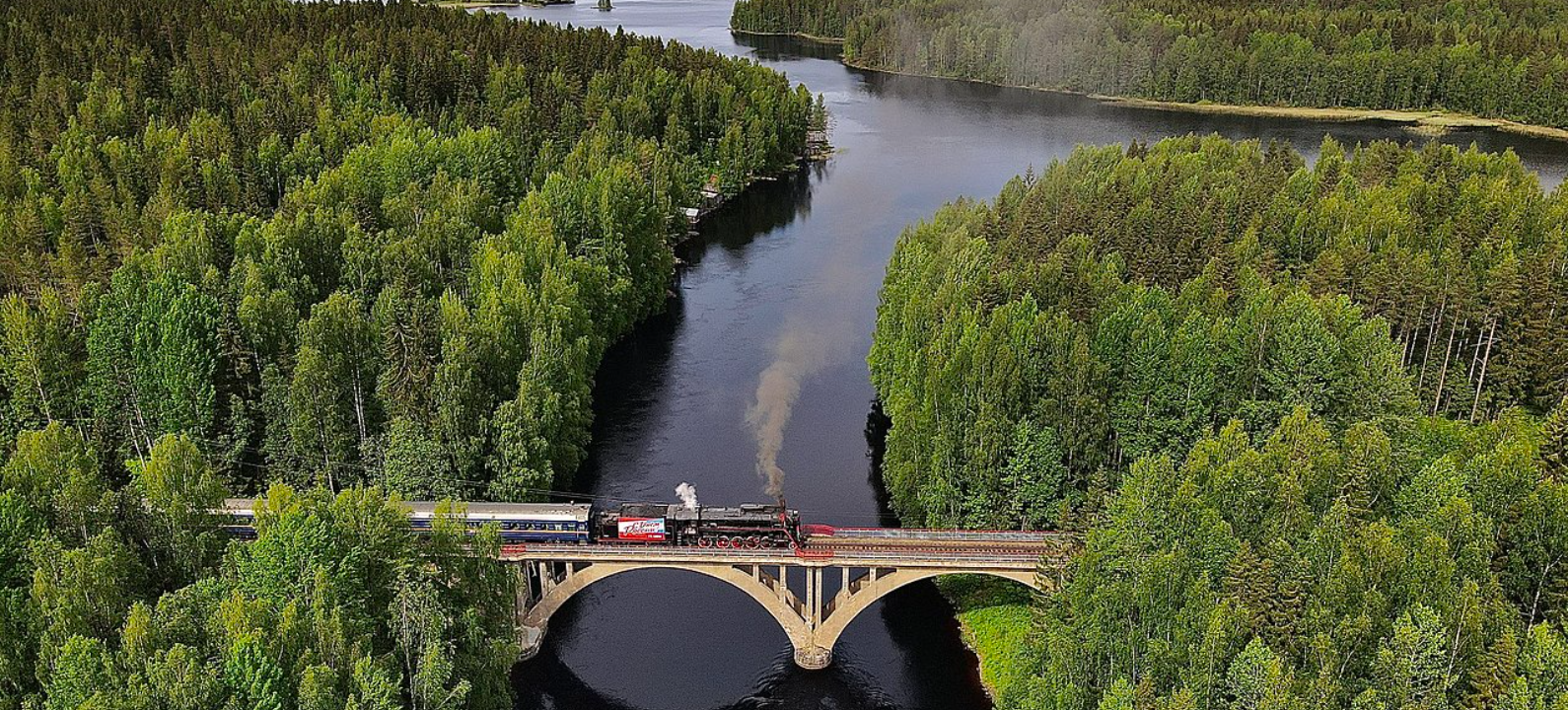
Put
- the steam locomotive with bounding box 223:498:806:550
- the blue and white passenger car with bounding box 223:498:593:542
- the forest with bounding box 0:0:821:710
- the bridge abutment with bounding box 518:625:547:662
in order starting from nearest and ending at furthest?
1. the forest with bounding box 0:0:821:710
2. the blue and white passenger car with bounding box 223:498:593:542
3. the steam locomotive with bounding box 223:498:806:550
4. the bridge abutment with bounding box 518:625:547:662


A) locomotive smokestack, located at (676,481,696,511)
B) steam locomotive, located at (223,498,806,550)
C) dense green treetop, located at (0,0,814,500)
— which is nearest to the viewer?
steam locomotive, located at (223,498,806,550)

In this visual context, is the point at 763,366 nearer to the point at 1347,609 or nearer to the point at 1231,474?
the point at 1231,474

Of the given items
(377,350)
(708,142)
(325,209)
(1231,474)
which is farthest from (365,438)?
(708,142)

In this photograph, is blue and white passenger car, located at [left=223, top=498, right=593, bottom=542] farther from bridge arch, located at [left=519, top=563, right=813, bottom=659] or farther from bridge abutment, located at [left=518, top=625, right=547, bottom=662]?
bridge abutment, located at [left=518, top=625, right=547, bottom=662]

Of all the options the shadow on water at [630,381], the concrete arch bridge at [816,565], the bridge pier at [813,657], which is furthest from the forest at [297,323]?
the bridge pier at [813,657]

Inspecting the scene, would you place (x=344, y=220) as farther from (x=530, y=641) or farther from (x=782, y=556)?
(x=782, y=556)

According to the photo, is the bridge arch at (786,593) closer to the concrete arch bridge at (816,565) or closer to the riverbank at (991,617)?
the concrete arch bridge at (816,565)

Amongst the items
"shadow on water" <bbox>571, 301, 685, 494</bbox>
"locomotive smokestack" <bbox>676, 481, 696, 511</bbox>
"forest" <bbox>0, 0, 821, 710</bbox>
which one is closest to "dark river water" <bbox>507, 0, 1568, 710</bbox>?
"shadow on water" <bbox>571, 301, 685, 494</bbox>
